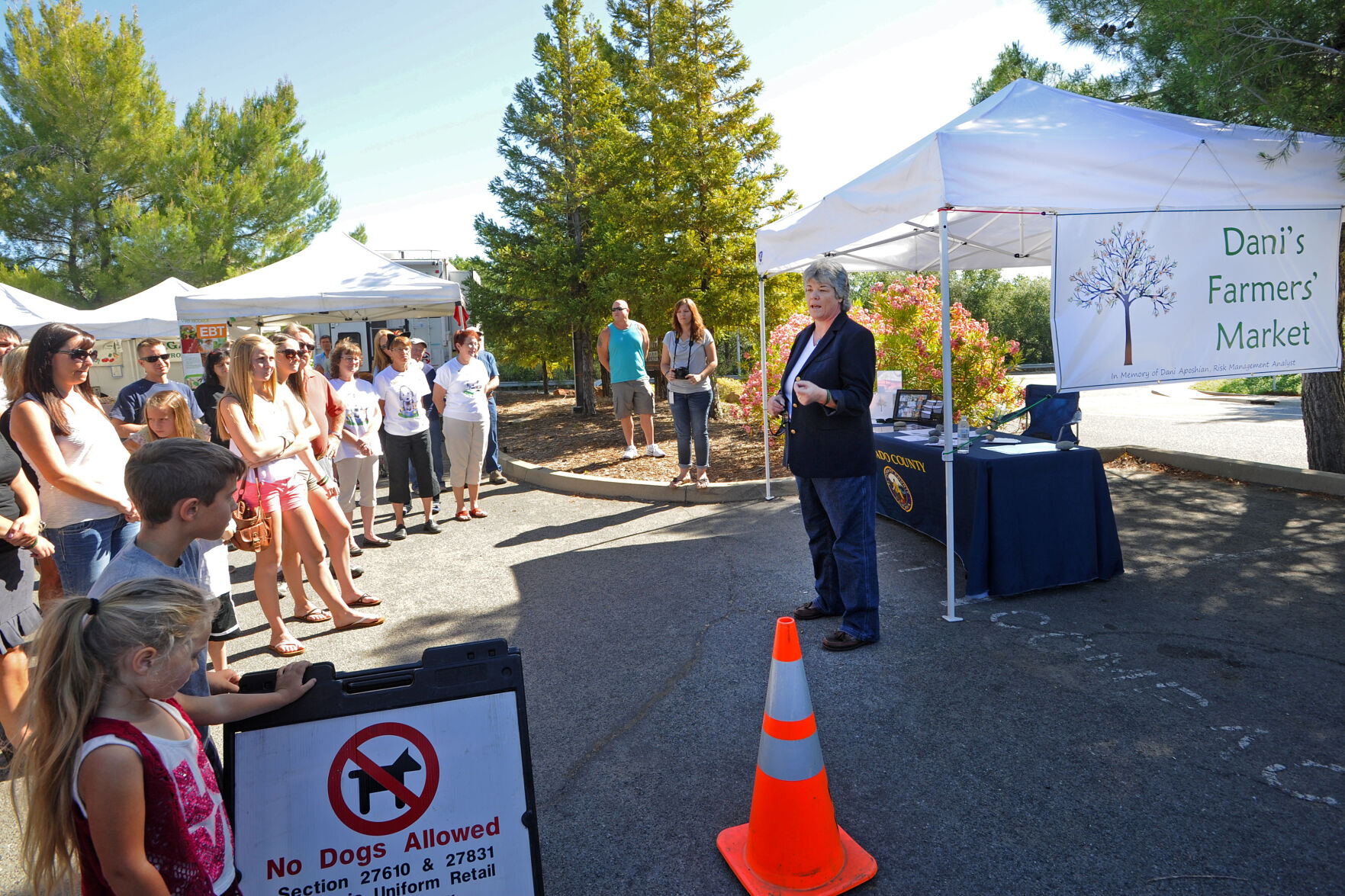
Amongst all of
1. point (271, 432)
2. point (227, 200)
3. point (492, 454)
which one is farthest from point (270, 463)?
point (227, 200)

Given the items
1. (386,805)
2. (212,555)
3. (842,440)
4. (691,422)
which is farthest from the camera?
(691,422)

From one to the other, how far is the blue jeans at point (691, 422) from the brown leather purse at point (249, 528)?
14.5ft

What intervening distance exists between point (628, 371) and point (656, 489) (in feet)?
5.84

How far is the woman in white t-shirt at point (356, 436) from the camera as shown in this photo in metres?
6.78

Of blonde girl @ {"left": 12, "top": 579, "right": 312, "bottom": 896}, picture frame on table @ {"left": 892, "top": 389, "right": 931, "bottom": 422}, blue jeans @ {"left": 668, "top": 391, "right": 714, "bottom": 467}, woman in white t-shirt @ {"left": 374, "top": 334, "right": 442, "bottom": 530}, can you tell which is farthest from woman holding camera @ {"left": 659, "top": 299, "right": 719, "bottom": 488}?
blonde girl @ {"left": 12, "top": 579, "right": 312, "bottom": 896}

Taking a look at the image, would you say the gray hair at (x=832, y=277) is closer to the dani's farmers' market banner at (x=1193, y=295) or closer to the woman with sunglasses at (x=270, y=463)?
the dani's farmers' market banner at (x=1193, y=295)

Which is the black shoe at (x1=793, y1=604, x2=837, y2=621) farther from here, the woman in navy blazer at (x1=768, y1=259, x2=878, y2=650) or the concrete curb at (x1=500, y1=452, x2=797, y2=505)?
the concrete curb at (x1=500, y1=452, x2=797, y2=505)

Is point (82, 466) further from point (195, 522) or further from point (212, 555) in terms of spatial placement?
point (195, 522)

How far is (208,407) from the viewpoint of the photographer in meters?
6.66

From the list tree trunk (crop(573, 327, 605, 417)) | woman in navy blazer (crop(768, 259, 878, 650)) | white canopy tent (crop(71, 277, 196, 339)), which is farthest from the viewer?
tree trunk (crop(573, 327, 605, 417))

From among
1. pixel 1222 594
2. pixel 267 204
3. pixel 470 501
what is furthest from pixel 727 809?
pixel 267 204

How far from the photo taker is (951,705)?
359 centimetres

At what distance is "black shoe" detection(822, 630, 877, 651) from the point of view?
13.8 ft

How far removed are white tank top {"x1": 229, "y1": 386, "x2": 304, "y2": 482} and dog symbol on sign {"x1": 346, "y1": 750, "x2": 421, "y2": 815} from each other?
3128 millimetres
